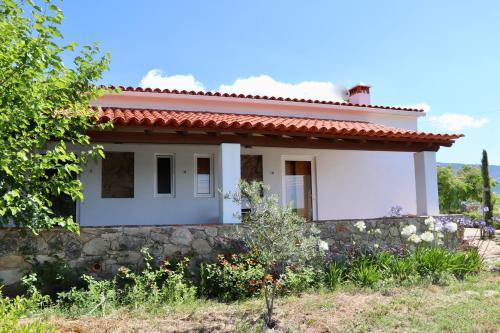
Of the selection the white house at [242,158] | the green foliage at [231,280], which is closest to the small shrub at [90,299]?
the green foliage at [231,280]

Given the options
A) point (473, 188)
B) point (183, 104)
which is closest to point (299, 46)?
point (183, 104)

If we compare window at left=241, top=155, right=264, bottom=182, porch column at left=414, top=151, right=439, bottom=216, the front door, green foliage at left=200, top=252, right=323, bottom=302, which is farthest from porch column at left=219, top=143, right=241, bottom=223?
porch column at left=414, top=151, right=439, bottom=216

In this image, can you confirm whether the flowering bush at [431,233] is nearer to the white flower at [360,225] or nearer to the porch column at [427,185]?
the porch column at [427,185]

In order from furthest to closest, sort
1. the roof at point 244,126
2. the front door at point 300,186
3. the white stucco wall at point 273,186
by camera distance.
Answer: the front door at point 300,186, the white stucco wall at point 273,186, the roof at point 244,126

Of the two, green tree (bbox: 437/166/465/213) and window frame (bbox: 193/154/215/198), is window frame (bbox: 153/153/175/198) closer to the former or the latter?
window frame (bbox: 193/154/215/198)

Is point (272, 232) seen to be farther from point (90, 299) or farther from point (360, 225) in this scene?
point (360, 225)

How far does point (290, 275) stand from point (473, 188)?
22.7 meters

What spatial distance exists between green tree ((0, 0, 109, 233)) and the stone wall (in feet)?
2.33

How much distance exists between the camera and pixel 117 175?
10547 mm

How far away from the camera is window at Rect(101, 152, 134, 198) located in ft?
34.3

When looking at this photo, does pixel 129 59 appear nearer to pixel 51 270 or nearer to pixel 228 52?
pixel 228 52

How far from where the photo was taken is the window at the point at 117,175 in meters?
10.4

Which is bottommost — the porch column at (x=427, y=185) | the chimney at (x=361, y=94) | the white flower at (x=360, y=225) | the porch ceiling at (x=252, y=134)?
the white flower at (x=360, y=225)

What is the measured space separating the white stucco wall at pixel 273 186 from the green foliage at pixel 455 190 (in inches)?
542
